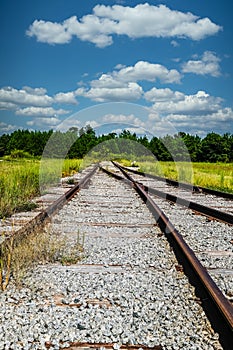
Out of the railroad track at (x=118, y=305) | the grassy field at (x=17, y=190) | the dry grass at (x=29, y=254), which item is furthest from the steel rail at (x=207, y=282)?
the grassy field at (x=17, y=190)

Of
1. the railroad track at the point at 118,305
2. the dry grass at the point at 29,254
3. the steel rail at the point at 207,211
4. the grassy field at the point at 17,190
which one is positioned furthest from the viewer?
the grassy field at the point at 17,190

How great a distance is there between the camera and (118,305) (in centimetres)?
275

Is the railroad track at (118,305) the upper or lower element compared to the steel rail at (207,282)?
lower

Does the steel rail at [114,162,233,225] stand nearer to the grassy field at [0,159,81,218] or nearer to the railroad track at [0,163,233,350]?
the railroad track at [0,163,233,350]

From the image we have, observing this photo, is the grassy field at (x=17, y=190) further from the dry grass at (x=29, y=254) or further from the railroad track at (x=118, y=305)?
the railroad track at (x=118, y=305)

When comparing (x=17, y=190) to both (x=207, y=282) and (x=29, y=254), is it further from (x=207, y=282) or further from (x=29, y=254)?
(x=207, y=282)

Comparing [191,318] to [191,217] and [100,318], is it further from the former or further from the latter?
[191,217]

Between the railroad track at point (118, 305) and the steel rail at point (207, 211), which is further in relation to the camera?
the steel rail at point (207, 211)

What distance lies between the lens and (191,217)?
6914 mm

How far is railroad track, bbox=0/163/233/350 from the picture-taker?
224 cm

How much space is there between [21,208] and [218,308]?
5019 mm

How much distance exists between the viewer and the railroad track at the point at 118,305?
224cm

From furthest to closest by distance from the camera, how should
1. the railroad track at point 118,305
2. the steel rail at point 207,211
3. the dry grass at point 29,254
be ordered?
the steel rail at point 207,211
the dry grass at point 29,254
the railroad track at point 118,305

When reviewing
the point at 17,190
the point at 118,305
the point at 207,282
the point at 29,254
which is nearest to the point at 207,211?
the point at 17,190
